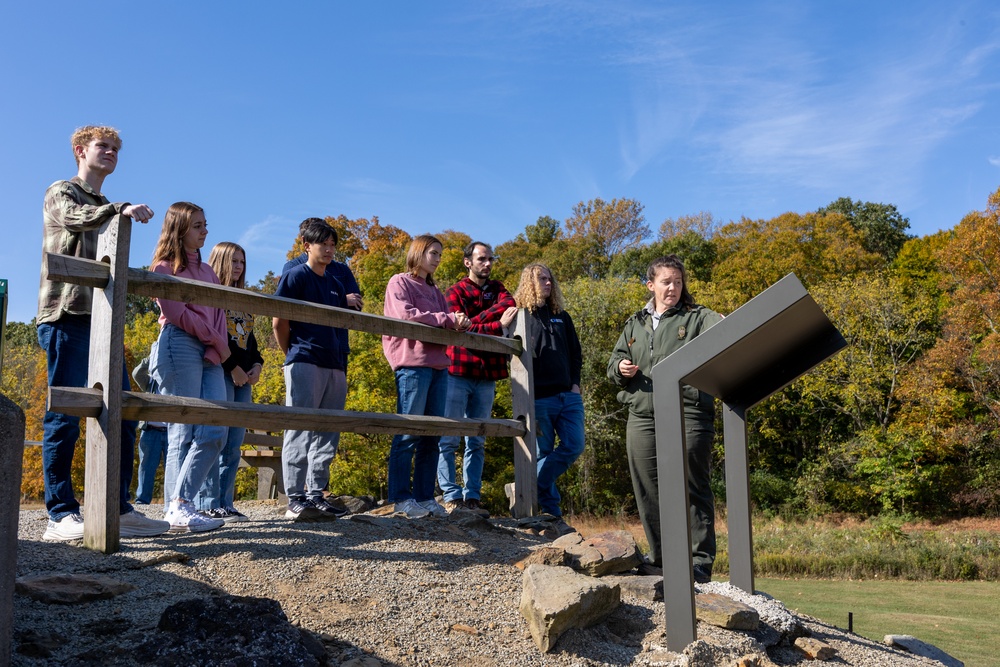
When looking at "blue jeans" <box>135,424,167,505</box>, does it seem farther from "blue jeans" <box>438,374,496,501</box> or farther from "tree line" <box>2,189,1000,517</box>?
"tree line" <box>2,189,1000,517</box>

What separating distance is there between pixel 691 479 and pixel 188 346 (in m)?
3.05

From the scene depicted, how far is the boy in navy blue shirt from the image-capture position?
5.72 m

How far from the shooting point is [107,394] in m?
4.16

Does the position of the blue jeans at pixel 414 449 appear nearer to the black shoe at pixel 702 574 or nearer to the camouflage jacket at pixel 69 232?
the black shoe at pixel 702 574

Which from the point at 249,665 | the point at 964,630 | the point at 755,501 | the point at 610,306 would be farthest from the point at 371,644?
the point at 755,501

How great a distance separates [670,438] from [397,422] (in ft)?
6.98

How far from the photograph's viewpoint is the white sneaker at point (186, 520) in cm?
485

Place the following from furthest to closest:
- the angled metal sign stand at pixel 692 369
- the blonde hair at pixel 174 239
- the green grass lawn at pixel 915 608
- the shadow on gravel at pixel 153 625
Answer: the green grass lawn at pixel 915 608, the blonde hair at pixel 174 239, the angled metal sign stand at pixel 692 369, the shadow on gravel at pixel 153 625

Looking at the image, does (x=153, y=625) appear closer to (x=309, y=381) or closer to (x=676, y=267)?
(x=309, y=381)

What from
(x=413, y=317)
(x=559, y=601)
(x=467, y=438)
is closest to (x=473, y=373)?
(x=467, y=438)

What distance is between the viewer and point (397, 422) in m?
5.45

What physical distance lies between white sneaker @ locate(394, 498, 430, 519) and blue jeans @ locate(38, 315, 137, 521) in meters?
1.84

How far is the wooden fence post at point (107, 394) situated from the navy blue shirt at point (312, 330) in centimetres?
150

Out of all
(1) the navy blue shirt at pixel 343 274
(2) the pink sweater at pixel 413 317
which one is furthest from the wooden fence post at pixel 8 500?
→ (1) the navy blue shirt at pixel 343 274
